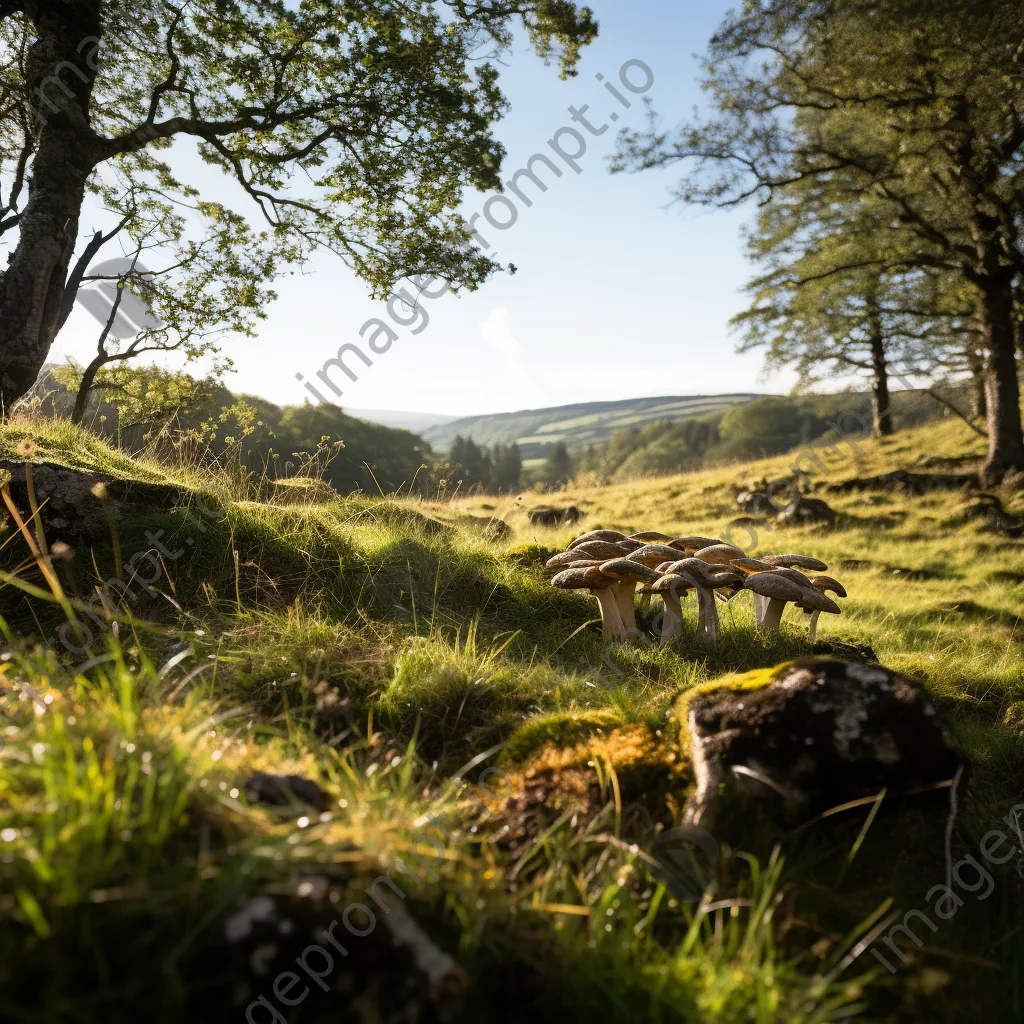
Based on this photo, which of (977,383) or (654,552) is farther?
(977,383)

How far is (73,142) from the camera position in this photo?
29.3ft

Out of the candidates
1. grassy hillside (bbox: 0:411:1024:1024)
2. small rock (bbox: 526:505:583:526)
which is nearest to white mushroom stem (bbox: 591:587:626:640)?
grassy hillside (bbox: 0:411:1024:1024)

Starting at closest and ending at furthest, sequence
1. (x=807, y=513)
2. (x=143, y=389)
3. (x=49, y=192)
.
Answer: (x=49, y=192) < (x=807, y=513) < (x=143, y=389)

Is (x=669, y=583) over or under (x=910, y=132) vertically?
under

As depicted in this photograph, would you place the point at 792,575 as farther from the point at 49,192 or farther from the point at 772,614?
the point at 49,192

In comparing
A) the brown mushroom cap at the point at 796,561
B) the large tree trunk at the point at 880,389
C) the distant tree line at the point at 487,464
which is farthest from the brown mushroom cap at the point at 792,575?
the distant tree line at the point at 487,464

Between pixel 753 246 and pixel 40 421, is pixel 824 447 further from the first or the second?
pixel 40 421

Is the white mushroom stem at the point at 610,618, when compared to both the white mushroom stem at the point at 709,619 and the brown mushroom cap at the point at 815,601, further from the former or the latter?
the brown mushroom cap at the point at 815,601

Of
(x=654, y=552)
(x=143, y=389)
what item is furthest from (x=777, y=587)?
(x=143, y=389)

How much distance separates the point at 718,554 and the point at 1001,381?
14.4m

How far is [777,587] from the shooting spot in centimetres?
459

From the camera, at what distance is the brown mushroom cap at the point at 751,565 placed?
509 centimetres

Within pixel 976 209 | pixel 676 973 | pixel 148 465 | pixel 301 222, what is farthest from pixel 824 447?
pixel 676 973

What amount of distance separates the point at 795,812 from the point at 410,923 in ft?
5.50
